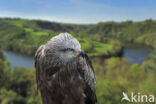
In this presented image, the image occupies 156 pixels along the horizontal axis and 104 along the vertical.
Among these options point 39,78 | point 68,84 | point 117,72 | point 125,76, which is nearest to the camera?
point 68,84

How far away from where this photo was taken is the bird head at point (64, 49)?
1598mm

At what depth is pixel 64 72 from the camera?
1.70 metres

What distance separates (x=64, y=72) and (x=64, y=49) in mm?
254

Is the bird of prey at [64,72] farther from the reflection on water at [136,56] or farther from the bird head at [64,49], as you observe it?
the reflection on water at [136,56]

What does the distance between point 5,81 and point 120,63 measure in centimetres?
1908

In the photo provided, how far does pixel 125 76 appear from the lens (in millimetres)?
25609

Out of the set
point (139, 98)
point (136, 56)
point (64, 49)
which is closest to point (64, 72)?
point (64, 49)

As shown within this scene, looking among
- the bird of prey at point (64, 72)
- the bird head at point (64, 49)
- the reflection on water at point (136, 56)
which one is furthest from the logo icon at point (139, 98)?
the reflection on water at point (136, 56)

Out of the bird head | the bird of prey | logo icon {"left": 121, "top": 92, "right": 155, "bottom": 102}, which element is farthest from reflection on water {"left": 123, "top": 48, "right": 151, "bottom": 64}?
the bird head

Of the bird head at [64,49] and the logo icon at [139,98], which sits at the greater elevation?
the bird head at [64,49]

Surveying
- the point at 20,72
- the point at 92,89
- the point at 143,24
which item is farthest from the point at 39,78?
the point at 143,24

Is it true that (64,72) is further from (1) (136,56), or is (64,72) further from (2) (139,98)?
(1) (136,56)

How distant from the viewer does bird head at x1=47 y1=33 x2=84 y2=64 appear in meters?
1.60

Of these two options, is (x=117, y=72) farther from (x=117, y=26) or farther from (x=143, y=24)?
(x=143, y=24)
